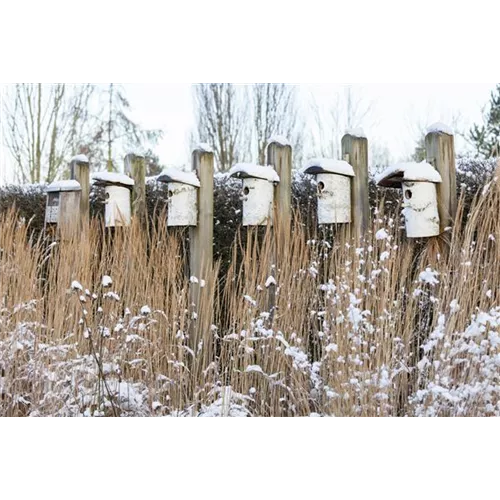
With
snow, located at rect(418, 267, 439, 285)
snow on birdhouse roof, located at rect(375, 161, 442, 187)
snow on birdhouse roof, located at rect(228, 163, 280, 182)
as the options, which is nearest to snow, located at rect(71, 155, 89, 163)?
snow on birdhouse roof, located at rect(228, 163, 280, 182)

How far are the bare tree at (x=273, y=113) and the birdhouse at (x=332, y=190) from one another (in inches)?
14.0

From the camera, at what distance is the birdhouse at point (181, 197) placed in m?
3.02

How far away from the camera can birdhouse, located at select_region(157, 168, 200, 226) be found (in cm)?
302

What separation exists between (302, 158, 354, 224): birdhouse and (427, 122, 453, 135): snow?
1.38 ft

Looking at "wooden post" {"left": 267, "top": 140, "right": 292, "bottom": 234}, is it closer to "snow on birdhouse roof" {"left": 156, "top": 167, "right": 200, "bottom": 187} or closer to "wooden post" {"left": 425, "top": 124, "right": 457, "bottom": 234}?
"snow on birdhouse roof" {"left": 156, "top": 167, "right": 200, "bottom": 187}

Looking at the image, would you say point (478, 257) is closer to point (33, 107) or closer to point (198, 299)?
point (198, 299)

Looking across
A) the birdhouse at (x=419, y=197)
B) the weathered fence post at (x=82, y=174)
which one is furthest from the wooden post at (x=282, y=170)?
the weathered fence post at (x=82, y=174)

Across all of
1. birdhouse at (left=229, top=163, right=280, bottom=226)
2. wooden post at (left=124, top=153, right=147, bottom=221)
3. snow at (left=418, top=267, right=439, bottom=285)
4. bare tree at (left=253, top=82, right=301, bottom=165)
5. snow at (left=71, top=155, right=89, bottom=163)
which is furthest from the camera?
snow at (left=71, top=155, right=89, bottom=163)

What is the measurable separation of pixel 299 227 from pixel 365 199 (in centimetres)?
33

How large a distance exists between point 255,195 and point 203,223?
1.03 ft

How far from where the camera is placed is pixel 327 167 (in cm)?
286

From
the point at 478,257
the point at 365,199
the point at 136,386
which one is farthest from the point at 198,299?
the point at 478,257

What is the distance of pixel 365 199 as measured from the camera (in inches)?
115

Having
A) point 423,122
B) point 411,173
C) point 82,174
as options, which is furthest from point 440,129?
point 82,174
